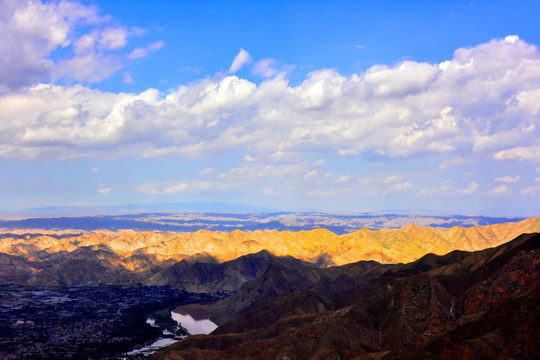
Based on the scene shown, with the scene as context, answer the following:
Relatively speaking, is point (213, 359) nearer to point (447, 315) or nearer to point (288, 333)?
point (288, 333)

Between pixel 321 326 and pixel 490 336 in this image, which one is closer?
pixel 490 336

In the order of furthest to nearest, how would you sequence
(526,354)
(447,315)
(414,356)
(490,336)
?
(447,315)
(414,356)
(490,336)
(526,354)

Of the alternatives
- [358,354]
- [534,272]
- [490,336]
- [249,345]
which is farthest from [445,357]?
[249,345]

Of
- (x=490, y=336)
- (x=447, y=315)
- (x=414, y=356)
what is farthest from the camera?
(x=447, y=315)

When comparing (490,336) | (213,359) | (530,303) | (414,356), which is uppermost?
(530,303)

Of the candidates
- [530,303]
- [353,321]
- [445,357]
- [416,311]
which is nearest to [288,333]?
[353,321]

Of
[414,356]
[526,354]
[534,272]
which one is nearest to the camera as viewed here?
[526,354]

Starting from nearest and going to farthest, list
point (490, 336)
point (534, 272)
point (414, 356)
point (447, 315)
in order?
1. point (490, 336)
2. point (414, 356)
3. point (534, 272)
4. point (447, 315)

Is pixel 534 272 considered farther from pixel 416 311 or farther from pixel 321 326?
pixel 321 326

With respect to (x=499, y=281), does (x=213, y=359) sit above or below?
below
